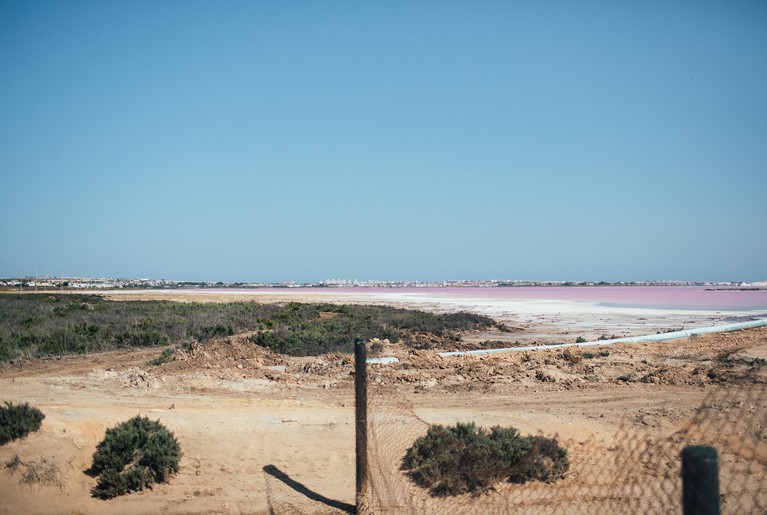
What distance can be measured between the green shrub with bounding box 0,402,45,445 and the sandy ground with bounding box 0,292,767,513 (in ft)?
0.34

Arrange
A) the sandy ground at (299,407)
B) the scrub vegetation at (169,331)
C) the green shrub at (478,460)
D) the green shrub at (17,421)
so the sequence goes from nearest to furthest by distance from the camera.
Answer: the green shrub at (478,460) < the sandy ground at (299,407) < the green shrub at (17,421) < the scrub vegetation at (169,331)

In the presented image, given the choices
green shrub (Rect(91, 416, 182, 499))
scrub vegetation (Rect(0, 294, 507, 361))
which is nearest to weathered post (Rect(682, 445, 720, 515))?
green shrub (Rect(91, 416, 182, 499))

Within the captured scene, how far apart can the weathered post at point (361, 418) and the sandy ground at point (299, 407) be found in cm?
32

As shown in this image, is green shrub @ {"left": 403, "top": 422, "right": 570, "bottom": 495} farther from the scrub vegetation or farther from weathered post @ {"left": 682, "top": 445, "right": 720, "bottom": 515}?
the scrub vegetation

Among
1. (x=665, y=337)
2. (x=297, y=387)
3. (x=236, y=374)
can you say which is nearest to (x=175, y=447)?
(x=297, y=387)

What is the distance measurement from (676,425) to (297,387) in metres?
6.91

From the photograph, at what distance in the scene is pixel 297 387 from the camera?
10734 mm

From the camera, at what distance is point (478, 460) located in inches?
234

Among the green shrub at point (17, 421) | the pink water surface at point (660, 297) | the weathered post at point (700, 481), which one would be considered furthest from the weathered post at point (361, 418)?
the pink water surface at point (660, 297)

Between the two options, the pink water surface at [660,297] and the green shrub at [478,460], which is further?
the pink water surface at [660,297]

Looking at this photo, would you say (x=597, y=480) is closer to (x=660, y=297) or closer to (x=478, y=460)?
(x=478, y=460)

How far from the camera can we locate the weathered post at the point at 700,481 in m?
2.07

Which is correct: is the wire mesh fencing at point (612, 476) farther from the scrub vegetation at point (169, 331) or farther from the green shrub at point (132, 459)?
the scrub vegetation at point (169, 331)

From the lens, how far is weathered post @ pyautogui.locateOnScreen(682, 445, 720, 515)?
2.07 m
